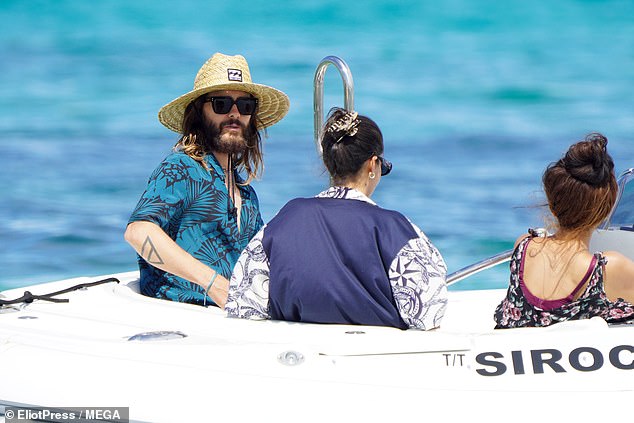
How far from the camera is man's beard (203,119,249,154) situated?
2840mm

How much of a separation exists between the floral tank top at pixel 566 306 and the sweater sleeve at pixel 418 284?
7.1 inches

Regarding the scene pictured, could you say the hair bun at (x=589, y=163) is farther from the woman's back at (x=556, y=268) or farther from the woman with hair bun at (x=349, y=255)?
the woman with hair bun at (x=349, y=255)

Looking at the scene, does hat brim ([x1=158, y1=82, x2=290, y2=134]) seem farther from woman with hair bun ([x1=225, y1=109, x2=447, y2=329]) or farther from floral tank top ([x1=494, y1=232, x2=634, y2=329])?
floral tank top ([x1=494, y1=232, x2=634, y2=329])

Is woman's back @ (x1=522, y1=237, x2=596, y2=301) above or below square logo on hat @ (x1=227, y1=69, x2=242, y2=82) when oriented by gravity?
below

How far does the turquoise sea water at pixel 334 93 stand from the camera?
9844mm

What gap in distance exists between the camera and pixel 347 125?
2.19 meters

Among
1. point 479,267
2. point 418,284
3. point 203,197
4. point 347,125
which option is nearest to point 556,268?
→ point 418,284

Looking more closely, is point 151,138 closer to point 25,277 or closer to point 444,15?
point 25,277

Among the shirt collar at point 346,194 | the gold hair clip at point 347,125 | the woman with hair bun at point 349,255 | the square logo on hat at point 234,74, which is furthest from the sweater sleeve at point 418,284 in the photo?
the square logo on hat at point 234,74

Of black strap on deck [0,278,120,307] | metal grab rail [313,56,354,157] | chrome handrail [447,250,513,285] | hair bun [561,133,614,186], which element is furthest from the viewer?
chrome handrail [447,250,513,285]

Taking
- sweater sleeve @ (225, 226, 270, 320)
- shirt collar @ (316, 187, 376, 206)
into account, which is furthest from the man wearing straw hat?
shirt collar @ (316, 187, 376, 206)

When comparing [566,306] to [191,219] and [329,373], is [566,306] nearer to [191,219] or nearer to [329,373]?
[329,373]

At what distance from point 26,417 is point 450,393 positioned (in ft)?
2.87

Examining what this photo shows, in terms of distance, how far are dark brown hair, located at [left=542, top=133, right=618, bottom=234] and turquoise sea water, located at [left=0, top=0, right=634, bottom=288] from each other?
655 cm
